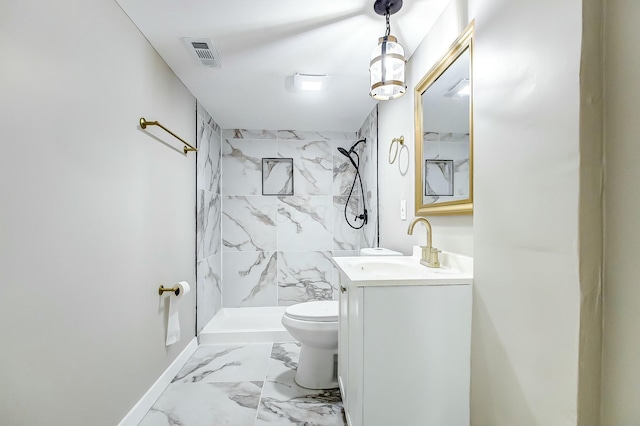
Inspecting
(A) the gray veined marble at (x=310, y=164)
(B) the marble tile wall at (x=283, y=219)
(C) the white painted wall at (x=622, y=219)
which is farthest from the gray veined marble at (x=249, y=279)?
(C) the white painted wall at (x=622, y=219)

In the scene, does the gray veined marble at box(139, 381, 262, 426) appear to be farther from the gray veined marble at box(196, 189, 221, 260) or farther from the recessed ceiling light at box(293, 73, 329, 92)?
the recessed ceiling light at box(293, 73, 329, 92)

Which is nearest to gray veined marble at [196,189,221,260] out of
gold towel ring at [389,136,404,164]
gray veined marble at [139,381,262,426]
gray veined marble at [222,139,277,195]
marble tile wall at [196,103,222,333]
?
marble tile wall at [196,103,222,333]

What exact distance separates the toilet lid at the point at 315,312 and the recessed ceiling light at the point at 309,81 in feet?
5.18

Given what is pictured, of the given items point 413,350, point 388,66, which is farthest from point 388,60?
point 413,350

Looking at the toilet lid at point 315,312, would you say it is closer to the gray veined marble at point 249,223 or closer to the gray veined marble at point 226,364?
the gray veined marble at point 226,364

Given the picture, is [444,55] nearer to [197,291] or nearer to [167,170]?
[167,170]

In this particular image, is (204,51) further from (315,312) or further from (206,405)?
(206,405)

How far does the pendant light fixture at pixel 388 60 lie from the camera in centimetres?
139

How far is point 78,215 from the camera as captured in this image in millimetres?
1202

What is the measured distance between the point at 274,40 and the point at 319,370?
6.61 ft

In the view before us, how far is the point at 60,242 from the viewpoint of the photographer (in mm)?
1111

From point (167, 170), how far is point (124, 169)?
520 mm

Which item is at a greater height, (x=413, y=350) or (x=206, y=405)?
(x=413, y=350)

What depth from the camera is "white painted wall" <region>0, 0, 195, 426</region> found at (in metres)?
0.94
